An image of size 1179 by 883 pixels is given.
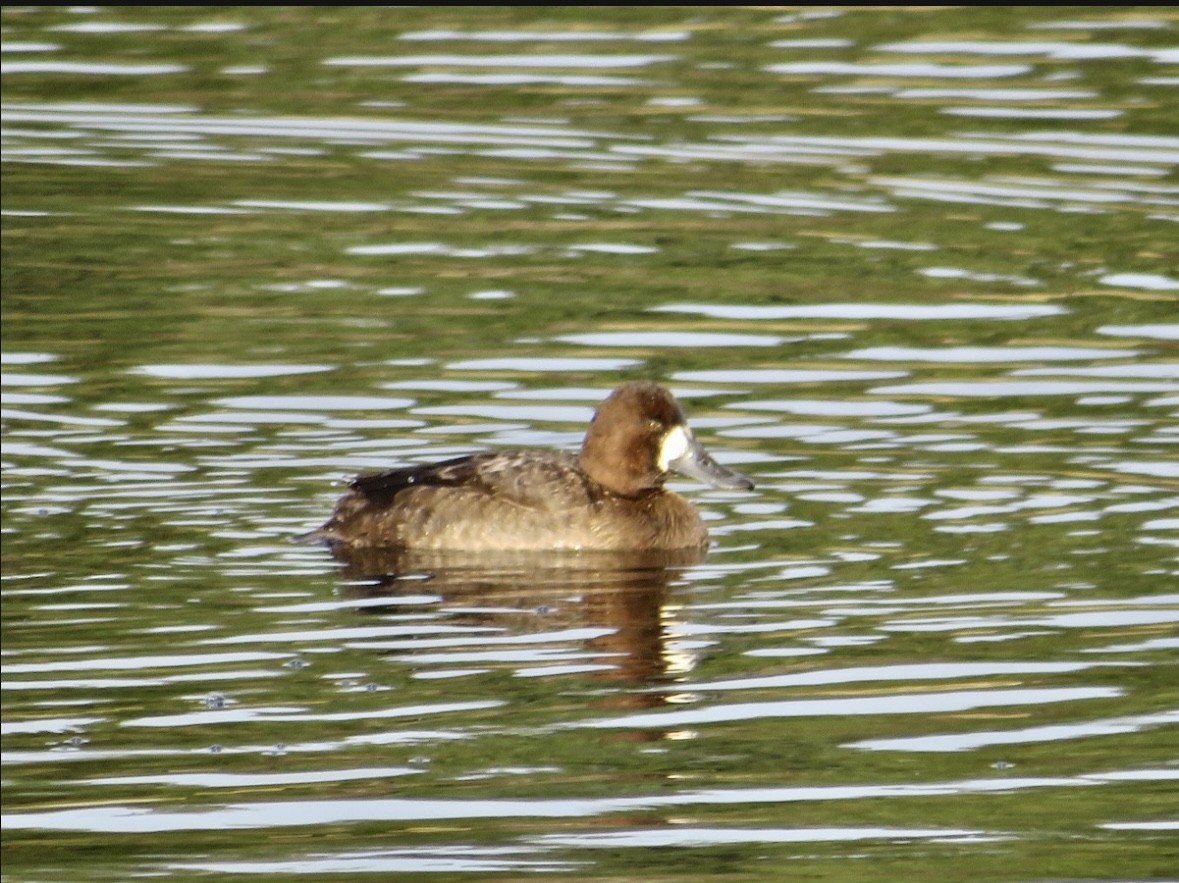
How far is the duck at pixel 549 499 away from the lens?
12.3 metres

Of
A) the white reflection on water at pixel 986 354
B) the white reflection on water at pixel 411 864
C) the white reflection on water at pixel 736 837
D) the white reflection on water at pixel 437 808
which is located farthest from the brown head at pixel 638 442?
the white reflection on water at pixel 411 864

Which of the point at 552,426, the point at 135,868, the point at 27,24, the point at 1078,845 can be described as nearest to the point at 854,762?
the point at 1078,845

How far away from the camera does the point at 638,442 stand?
12.7 metres

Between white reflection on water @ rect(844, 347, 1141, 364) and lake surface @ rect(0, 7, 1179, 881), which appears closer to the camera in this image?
lake surface @ rect(0, 7, 1179, 881)

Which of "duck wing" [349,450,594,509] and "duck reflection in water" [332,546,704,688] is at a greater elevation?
"duck wing" [349,450,594,509]

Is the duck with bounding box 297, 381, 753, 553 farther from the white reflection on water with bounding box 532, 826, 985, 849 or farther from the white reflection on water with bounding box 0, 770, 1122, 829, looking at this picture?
the white reflection on water with bounding box 532, 826, 985, 849

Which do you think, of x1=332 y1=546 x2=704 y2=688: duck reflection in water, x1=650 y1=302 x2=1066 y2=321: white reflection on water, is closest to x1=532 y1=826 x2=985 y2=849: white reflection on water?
x1=332 y1=546 x2=704 y2=688: duck reflection in water

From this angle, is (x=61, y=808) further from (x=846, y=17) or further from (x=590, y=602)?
(x=846, y=17)

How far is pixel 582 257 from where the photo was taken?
1719 centimetres

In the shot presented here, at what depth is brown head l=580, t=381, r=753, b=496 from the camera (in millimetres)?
12594

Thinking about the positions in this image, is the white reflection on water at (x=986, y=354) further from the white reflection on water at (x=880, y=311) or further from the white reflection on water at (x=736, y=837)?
the white reflection on water at (x=736, y=837)

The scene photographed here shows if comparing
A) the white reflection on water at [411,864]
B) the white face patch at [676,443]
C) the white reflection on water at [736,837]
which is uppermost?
the white face patch at [676,443]

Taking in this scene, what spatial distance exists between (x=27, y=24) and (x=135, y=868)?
17.3 metres

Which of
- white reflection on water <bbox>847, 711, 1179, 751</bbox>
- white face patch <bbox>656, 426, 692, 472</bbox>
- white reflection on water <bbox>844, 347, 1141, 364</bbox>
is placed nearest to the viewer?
white reflection on water <bbox>847, 711, 1179, 751</bbox>
